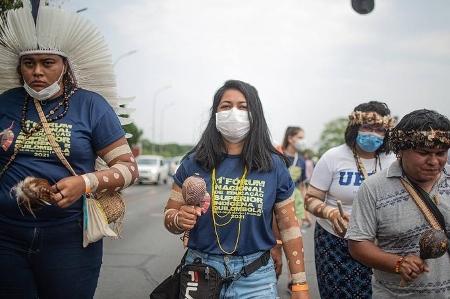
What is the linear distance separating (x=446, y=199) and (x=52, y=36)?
2100mm

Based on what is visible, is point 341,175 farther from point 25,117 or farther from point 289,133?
point 289,133

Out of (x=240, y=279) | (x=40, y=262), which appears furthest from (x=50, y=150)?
(x=240, y=279)

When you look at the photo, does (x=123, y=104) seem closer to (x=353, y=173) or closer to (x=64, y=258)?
(x=64, y=258)

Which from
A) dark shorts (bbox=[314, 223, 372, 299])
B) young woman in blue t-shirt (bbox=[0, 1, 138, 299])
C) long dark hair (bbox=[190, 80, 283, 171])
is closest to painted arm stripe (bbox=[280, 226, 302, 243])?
long dark hair (bbox=[190, 80, 283, 171])

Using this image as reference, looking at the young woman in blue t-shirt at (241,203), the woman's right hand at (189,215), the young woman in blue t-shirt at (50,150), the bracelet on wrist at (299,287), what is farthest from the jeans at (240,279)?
the young woman in blue t-shirt at (50,150)

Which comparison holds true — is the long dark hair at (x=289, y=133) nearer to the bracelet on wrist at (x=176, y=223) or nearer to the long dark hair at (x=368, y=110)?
the long dark hair at (x=368, y=110)

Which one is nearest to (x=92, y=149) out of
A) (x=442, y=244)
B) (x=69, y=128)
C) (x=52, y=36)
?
(x=69, y=128)

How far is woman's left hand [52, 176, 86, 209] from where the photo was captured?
236cm

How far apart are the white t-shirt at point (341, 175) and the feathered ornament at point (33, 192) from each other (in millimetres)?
2086

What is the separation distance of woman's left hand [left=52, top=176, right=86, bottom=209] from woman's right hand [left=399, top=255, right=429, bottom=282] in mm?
→ 1504

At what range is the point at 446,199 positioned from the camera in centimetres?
252

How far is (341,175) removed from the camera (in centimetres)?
381

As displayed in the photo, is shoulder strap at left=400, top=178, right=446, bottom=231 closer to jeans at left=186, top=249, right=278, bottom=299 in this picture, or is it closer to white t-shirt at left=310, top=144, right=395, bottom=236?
jeans at left=186, top=249, right=278, bottom=299

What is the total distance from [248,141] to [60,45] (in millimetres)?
1113
